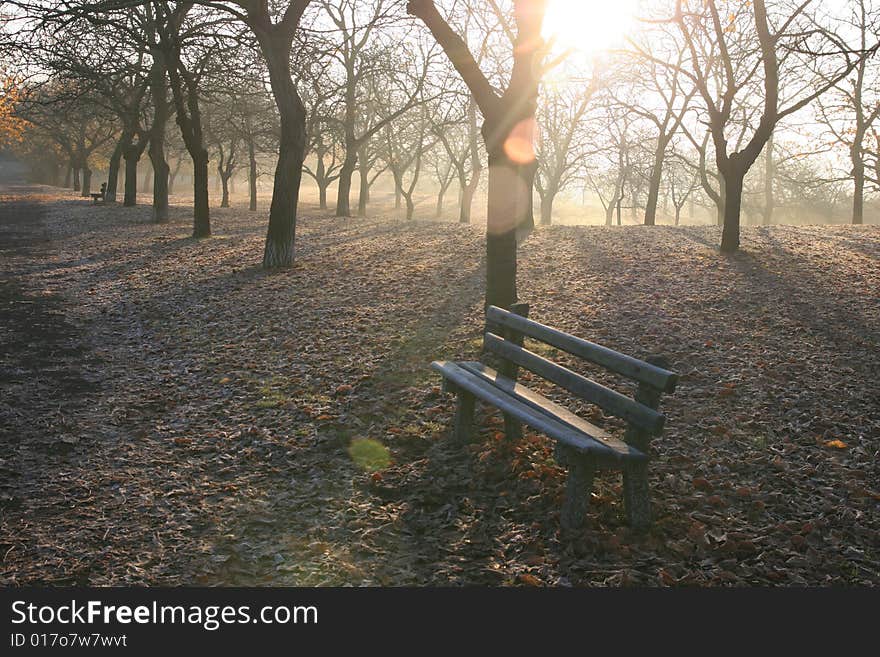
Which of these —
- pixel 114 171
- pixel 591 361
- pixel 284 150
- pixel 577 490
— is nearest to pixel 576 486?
pixel 577 490

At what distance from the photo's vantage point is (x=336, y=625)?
3463mm

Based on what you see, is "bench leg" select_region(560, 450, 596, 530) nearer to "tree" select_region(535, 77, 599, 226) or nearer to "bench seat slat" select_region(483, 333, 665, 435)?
"bench seat slat" select_region(483, 333, 665, 435)

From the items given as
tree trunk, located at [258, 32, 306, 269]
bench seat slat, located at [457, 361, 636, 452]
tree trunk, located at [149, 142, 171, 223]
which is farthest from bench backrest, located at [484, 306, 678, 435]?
tree trunk, located at [149, 142, 171, 223]

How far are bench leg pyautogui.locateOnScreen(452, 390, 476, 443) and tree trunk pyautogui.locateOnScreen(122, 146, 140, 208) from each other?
26.1 metres

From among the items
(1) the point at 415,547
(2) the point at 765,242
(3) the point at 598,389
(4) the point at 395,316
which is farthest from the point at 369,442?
(2) the point at 765,242

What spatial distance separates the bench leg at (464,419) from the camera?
562cm

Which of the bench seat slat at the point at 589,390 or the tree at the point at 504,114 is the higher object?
the tree at the point at 504,114

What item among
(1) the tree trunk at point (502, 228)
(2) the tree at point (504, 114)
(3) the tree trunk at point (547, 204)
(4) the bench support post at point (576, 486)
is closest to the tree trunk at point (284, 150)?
(2) the tree at point (504, 114)

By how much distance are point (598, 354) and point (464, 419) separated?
155 cm

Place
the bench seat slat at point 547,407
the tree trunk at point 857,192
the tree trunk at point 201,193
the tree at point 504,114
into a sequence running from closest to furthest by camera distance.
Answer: the bench seat slat at point 547,407 → the tree at point 504,114 → the tree trunk at point 201,193 → the tree trunk at point 857,192

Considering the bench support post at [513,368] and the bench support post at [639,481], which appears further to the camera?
the bench support post at [513,368]

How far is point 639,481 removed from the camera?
421 cm

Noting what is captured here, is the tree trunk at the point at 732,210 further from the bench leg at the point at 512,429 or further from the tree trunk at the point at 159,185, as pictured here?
the tree trunk at the point at 159,185

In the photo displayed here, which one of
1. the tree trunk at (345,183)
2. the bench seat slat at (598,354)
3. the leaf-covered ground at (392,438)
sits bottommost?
the leaf-covered ground at (392,438)
